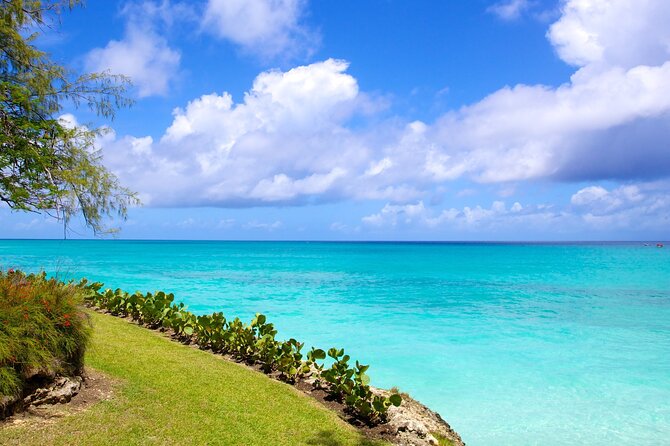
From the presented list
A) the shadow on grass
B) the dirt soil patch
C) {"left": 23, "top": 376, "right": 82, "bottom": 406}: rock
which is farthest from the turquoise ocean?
the shadow on grass

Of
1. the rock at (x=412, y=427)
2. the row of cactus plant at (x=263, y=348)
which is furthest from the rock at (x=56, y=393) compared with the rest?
the rock at (x=412, y=427)

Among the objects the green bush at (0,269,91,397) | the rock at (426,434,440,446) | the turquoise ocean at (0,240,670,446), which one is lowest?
the turquoise ocean at (0,240,670,446)

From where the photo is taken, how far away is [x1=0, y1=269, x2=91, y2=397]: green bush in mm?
6152

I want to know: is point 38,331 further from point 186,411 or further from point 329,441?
point 329,441

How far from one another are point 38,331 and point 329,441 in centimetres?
445

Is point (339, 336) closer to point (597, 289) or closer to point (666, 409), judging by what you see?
point (666, 409)

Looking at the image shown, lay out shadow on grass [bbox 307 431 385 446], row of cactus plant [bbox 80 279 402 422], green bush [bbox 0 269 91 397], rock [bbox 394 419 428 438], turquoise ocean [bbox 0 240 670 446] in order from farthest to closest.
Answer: turquoise ocean [bbox 0 240 670 446] → row of cactus plant [bbox 80 279 402 422] → rock [bbox 394 419 428 438] → shadow on grass [bbox 307 431 385 446] → green bush [bbox 0 269 91 397]

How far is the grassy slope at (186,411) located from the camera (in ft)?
20.3

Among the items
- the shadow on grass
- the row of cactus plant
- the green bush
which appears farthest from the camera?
the row of cactus plant

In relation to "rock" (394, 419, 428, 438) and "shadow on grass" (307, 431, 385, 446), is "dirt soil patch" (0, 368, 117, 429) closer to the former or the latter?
"shadow on grass" (307, 431, 385, 446)

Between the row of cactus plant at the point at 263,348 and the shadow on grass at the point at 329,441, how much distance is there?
0.68 metres

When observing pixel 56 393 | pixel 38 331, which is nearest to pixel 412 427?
pixel 56 393

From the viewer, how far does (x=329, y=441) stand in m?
6.95

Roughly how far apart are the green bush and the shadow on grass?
3868 mm
